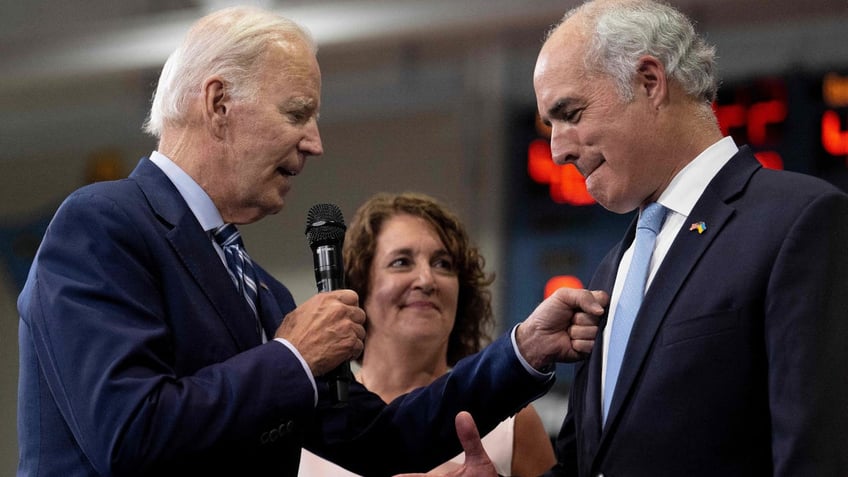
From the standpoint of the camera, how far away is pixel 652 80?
2010 mm

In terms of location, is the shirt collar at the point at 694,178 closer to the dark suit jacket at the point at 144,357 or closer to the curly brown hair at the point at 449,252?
the dark suit jacket at the point at 144,357

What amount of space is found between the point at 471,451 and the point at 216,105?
729 mm

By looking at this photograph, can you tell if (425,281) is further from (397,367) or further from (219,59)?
(219,59)

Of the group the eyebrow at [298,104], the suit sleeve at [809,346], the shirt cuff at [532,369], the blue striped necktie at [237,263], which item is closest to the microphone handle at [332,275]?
the blue striped necktie at [237,263]

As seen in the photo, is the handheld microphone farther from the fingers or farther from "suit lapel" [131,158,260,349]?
the fingers

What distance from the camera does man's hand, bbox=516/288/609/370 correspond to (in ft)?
6.67

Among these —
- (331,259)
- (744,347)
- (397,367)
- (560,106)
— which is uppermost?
(560,106)

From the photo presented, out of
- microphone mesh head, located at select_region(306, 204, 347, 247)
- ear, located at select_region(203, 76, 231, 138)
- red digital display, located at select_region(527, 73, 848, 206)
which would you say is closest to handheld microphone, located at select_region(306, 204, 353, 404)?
microphone mesh head, located at select_region(306, 204, 347, 247)

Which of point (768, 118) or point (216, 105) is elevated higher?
point (216, 105)

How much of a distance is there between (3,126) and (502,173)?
2.70 meters

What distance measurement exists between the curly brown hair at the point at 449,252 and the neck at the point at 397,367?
137 mm

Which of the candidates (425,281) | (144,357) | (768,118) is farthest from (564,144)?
(768,118)

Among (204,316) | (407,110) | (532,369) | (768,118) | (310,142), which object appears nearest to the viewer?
(204,316)

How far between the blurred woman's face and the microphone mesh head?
3.10 feet
